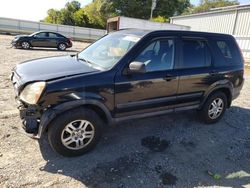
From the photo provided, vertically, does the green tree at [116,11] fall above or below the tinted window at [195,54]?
above

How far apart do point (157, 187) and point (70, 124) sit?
146cm

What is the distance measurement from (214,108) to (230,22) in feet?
58.3

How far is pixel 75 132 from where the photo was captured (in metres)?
3.40

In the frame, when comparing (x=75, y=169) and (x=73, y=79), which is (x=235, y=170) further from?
(x=73, y=79)

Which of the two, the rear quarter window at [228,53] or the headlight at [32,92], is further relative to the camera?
the rear quarter window at [228,53]

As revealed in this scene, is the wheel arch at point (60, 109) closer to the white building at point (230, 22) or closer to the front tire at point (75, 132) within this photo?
the front tire at point (75, 132)

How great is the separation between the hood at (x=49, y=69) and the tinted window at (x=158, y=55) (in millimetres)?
900

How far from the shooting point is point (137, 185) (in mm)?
3053

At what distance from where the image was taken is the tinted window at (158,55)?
3.82m

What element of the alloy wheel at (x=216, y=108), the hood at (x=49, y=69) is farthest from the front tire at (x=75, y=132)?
the alloy wheel at (x=216, y=108)

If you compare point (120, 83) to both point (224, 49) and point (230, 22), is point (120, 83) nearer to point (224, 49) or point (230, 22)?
point (224, 49)

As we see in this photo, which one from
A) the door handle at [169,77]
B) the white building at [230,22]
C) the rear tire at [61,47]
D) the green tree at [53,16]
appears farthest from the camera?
the green tree at [53,16]

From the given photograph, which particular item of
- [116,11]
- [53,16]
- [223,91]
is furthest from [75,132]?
[53,16]

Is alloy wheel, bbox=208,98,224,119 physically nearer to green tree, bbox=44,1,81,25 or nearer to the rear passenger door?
the rear passenger door
